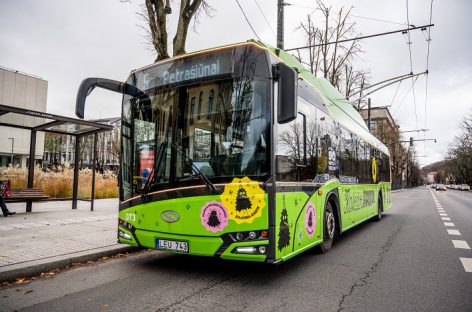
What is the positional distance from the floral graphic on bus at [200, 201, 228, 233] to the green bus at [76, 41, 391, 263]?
0.04 ft

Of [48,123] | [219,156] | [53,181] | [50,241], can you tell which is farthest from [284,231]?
[53,181]

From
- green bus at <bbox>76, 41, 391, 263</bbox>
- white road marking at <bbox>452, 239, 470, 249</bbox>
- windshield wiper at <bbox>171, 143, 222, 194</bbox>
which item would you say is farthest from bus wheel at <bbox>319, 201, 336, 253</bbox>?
white road marking at <bbox>452, 239, 470, 249</bbox>

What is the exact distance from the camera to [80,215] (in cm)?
1055

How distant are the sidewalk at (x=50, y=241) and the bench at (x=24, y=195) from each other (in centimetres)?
45

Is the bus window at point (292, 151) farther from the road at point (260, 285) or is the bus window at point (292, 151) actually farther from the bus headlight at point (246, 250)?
the road at point (260, 285)

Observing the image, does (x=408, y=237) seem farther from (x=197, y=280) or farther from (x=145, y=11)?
(x=145, y=11)

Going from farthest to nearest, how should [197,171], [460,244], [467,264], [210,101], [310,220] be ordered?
[460,244] → [467,264] → [310,220] → [210,101] → [197,171]

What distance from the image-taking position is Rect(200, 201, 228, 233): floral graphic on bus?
174 inches

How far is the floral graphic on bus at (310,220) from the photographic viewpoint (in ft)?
17.8

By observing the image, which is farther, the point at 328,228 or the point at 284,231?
the point at 328,228

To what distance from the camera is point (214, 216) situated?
448 cm

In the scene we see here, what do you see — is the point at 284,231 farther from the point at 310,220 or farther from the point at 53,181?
the point at 53,181

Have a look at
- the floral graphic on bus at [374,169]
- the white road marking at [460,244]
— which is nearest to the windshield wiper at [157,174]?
the white road marking at [460,244]

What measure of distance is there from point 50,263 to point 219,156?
3045 mm
